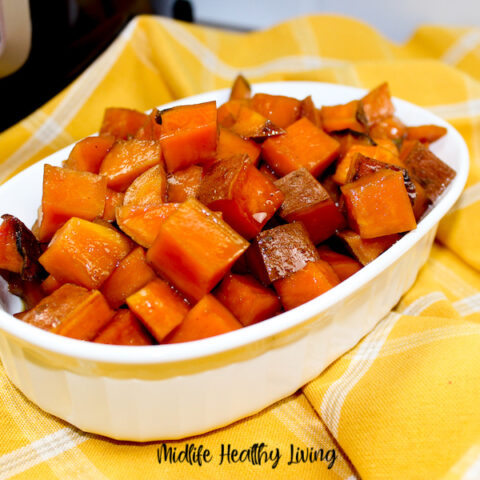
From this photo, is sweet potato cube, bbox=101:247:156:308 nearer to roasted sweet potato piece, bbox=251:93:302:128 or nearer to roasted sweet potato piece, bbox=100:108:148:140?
roasted sweet potato piece, bbox=100:108:148:140

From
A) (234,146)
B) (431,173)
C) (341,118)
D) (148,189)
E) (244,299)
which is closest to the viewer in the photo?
(244,299)

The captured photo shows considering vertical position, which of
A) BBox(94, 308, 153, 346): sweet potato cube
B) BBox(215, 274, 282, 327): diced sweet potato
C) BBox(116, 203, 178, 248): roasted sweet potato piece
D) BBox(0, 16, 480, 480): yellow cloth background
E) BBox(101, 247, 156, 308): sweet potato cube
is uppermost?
BBox(116, 203, 178, 248): roasted sweet potato piece

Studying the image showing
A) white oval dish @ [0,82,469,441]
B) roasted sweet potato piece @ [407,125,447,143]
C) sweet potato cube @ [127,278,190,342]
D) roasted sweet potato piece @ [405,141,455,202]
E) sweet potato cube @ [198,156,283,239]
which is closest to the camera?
white oval dish @ [0,82,469,441]

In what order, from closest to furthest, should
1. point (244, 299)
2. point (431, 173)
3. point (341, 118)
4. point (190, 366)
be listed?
point (190, 366) < point (244, 299) < point (431, 173) < point (341, 118)

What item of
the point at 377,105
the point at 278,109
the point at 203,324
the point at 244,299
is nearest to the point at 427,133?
the point at 377,105

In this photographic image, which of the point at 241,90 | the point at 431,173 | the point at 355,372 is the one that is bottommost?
the point at 355,372

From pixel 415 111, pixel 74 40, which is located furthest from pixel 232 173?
pixel 74 40

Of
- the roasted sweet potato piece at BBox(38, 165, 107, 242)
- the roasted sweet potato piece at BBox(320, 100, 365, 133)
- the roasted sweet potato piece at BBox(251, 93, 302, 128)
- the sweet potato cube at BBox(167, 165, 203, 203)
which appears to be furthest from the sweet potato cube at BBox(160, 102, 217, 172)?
the roasted sweet potato piece at BBox(320, 100, 365, 133)

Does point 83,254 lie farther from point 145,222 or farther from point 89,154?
point 89,154
